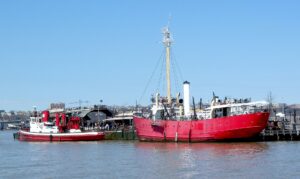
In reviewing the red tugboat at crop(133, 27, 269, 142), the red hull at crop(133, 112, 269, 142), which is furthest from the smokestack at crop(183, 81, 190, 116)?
the red hull at crop(133, 112, 269, 142)

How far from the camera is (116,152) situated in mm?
58594

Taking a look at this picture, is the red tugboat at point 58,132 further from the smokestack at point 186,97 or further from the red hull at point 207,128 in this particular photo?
the smokestack at point 186,97

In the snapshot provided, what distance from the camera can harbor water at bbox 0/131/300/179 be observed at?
38.8m

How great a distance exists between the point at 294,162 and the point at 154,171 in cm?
1096

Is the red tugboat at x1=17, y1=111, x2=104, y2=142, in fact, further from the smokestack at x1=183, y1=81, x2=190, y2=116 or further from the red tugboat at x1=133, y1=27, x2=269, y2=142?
the smokestack at x1=183, y1=81, x2=190, y2=116

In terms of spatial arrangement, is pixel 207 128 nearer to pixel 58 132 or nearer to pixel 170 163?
pixel 170 163

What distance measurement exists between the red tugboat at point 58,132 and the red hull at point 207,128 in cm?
1196

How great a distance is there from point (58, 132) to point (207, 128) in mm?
30075

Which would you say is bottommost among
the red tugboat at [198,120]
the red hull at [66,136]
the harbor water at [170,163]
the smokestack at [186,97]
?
the harbor water at [170,163]

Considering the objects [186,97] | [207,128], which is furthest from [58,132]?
[207,128]

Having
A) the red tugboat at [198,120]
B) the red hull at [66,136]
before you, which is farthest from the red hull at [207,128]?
the red hull at [66,136]

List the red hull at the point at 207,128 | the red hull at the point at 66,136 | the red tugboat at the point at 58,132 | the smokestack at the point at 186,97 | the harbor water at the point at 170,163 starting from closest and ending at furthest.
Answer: the harbor water at the point at 170,163 → the red hull at the point at 207,128 → the smokestack at the point at 186,97 → the red hull at the point at 66,136 → the red tugboat at the point at 58,132

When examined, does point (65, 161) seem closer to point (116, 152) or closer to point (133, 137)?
point (116, 152)

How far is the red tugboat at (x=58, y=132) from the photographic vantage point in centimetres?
8238
